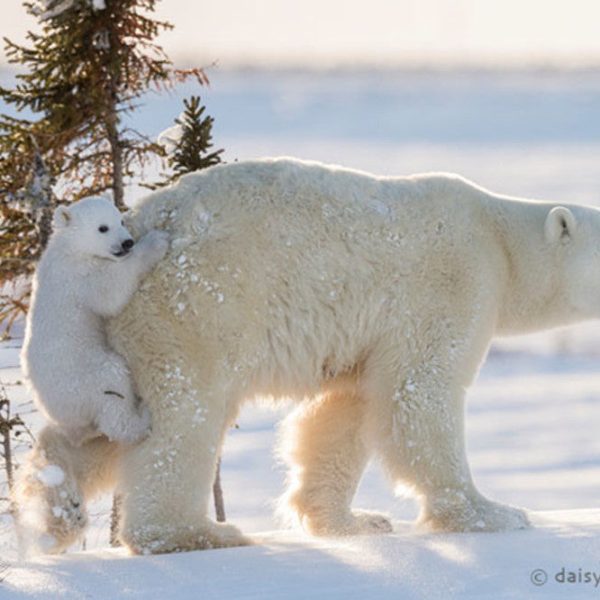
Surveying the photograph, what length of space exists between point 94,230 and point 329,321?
138 centimetres

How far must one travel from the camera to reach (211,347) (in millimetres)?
7570

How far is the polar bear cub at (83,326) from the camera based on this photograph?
735cm

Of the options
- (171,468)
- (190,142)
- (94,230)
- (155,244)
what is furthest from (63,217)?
(190,142)

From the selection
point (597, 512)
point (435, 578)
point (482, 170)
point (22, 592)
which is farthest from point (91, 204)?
point (482, 170)

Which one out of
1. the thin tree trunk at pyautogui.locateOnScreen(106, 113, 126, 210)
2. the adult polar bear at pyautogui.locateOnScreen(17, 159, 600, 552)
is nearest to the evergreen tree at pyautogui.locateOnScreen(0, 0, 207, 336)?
the thin tree trunk at pyautogui.locateOnScreen(106, 113, 126, 210)

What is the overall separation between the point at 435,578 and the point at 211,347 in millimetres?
1891

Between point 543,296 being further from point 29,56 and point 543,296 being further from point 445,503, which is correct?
point 29,56

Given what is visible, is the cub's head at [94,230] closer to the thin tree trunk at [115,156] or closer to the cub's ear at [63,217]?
the cub's ear at [63,217]

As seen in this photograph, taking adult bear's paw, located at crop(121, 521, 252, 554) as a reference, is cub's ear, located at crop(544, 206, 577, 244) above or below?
above

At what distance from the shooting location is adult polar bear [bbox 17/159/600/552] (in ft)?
24.7

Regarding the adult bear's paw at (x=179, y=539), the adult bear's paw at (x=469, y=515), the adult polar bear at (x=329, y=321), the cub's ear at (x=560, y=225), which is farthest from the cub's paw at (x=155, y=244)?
the cub's ear at (x=560, y=225)

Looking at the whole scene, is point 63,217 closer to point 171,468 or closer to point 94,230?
point 94,230

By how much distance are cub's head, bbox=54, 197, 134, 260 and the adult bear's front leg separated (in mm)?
642

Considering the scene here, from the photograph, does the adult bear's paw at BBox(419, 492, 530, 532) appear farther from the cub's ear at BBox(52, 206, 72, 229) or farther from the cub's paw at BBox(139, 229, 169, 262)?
the cub's ear at BBox(52, 206, 72, 229)
